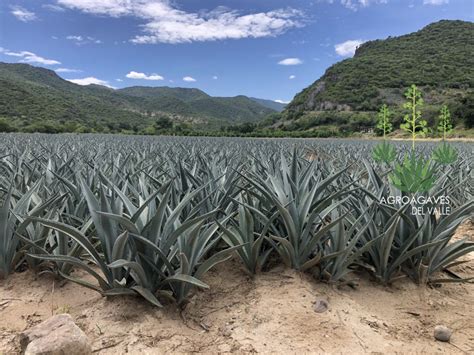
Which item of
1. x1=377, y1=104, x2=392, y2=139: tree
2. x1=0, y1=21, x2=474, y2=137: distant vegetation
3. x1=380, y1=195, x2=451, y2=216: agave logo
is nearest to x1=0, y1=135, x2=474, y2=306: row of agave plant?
x1=380, y1=195, x2=451, y2=216: agave logo

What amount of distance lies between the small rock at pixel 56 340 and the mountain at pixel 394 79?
50.5 meters

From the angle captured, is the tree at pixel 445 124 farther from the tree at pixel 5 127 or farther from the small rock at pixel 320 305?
the tree at pixel 5 127

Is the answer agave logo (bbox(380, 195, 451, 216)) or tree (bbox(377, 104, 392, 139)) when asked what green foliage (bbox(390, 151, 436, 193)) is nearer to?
agave logo (bbox(380, 195, 451, 216))

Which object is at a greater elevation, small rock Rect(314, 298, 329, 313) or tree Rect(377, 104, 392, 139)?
tree Rect(377, 104, 392, 139)

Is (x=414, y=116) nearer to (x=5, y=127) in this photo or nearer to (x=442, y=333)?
(x=442, y=333)

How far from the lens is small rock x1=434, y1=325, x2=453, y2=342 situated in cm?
184

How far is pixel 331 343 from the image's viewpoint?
1.77 m

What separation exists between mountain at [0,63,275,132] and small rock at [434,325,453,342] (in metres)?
39.3

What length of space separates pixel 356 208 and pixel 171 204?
132 centimetres

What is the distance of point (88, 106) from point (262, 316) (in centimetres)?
7637

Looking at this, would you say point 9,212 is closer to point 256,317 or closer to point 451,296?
point 256,317

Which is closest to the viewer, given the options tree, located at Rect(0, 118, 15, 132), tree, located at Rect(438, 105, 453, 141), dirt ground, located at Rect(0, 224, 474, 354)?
dirt ground, located at Rect(0, 224, 474, 354)

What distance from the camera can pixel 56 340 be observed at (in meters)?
1.52

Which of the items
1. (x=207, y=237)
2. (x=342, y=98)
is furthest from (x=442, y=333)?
(x=342, y=98)
